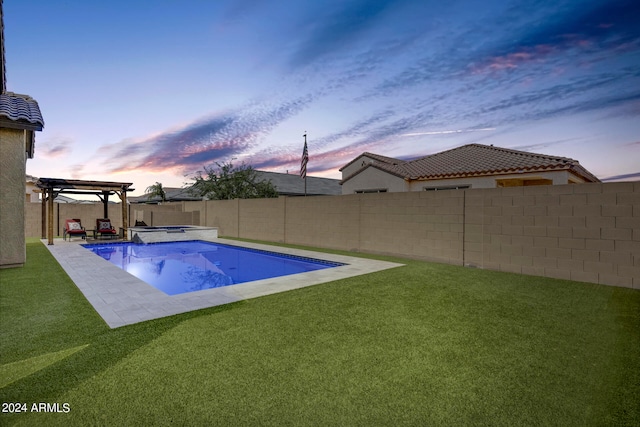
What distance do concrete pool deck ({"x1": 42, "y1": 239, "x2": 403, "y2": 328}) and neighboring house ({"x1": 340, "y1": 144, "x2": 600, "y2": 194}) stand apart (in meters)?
7.97

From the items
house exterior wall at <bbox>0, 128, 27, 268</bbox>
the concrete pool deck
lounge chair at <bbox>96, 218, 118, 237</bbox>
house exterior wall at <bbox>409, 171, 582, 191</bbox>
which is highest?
house exterior wall at <bbox>409, 171, 582, 191</bbox>

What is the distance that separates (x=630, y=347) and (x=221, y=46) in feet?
43.9

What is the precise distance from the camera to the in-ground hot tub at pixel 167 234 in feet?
51.8

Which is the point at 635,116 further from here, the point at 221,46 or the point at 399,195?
the point at 221,46

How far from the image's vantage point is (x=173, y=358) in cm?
328

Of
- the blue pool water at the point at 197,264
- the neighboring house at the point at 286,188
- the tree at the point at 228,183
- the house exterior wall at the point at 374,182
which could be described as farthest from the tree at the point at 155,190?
the house exterior wall at the point at 374,182

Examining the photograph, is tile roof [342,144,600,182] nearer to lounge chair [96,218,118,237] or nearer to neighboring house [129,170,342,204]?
lounge chair [96,218,118,237]

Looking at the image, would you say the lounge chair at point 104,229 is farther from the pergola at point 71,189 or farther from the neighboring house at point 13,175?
the neighboring house at point 13,175

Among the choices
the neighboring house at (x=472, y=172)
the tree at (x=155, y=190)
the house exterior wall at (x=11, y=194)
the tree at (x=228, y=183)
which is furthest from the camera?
the tree at (x=155, y=190)

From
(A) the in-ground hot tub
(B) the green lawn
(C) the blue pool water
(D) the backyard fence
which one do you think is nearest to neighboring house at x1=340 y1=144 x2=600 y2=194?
(D) the backyard fence

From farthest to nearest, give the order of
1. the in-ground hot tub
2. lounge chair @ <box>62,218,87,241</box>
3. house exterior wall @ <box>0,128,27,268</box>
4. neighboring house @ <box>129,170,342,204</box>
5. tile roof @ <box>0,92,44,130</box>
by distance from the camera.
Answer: neighboring house @ <box>129,170,342,204</box>, the in-ground hot tub, lounge chair @ <box>62,218,87,241</box>, house exterior wall @ <box>0,128,27,268</box>, tile roof @ <box>0,92,44,130</box>

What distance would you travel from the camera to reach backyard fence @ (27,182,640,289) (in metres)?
6.53

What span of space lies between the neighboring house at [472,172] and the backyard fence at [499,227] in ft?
19.6

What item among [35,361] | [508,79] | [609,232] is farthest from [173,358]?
[508,79]
